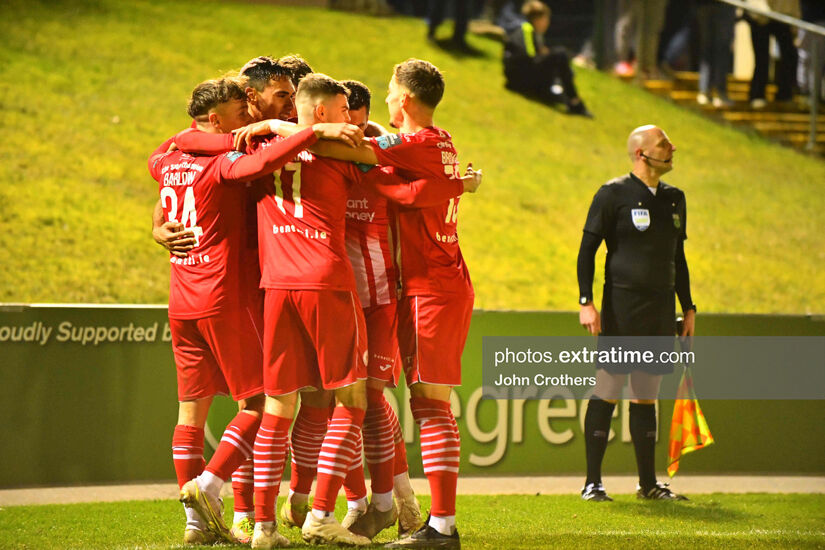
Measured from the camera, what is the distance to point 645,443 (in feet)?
21.0

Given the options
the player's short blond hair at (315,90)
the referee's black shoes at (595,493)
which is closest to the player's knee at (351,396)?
the player's short blond hair at (315,90)

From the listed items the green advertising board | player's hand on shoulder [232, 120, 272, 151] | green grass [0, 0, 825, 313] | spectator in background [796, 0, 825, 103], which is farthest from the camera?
spectator in background [796, 0, 825, 103]

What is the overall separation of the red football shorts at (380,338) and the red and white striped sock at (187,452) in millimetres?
842

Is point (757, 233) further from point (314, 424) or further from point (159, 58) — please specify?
point (314, 424)

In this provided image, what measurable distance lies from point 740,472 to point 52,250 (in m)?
6.72

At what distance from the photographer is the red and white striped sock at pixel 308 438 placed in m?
4.86

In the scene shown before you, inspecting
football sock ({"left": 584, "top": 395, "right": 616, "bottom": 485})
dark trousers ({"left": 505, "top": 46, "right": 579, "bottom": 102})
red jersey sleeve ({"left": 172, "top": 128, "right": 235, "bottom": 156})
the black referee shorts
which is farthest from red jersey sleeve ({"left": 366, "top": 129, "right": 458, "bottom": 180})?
dark trousers ({"left": 505, "top": 46, "right": 579, "bottom": 102})

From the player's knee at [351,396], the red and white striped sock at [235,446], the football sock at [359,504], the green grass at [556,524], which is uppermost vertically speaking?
the player's knee at [351,396]

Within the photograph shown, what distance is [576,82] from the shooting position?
1673 cm

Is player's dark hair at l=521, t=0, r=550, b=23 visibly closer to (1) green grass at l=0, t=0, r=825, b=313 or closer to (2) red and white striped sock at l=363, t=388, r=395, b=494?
(1) green grass at l=0, t=0, r=825, b=313

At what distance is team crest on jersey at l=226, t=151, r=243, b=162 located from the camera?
14.8 feet

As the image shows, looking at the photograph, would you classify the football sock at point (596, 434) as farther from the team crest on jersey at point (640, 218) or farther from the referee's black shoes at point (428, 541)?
the referee's black shoes at point (428, 541)

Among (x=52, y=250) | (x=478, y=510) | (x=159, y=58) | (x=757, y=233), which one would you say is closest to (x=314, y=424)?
(x=478, y=510)

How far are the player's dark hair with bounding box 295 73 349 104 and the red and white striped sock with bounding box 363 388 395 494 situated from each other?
4.41ft
